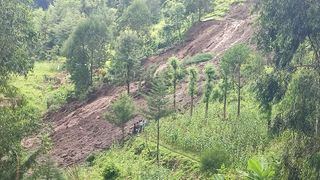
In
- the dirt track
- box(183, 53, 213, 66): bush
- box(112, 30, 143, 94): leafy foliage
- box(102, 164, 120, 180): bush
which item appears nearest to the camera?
box(102, 164, 120, 180): bush

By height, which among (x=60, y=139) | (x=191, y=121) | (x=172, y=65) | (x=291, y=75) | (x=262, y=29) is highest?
(x=262, y=29)

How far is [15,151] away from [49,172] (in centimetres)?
232

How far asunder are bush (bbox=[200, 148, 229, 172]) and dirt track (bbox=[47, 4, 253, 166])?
12021 mm

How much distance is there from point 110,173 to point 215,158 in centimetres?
701

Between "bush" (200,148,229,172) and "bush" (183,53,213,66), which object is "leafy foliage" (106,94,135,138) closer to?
"bush" (200,148,229,172)

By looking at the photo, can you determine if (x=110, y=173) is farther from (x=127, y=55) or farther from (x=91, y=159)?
(x=127, y=55)

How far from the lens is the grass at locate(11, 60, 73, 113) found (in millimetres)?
49500

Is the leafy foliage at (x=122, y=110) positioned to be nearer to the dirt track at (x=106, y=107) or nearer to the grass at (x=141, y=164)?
the grass at (x=141, y=164)

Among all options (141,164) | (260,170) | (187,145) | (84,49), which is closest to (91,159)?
(141,164)

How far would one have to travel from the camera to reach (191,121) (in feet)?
105

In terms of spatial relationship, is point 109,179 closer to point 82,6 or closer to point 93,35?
point 93,35

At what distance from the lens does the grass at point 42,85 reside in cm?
4950

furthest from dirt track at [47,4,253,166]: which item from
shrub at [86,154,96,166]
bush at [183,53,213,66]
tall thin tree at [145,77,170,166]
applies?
tall thin tree at [145,77,170,166]

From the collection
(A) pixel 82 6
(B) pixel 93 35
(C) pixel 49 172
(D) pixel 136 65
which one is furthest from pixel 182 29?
(C) pixel 49 172
